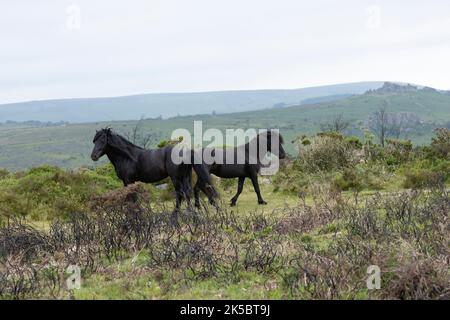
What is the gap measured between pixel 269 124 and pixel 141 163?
144m

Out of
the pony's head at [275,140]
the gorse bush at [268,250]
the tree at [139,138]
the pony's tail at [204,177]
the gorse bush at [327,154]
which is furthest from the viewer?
the tree at [139,138]

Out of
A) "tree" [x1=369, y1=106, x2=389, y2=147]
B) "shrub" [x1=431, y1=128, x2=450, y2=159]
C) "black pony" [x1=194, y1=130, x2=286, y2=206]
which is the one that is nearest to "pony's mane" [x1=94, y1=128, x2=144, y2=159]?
"black pony" [x1=194, y1=130, x2=286, y2=206]

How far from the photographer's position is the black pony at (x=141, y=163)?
14109 millimetres

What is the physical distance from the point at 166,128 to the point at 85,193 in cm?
13685

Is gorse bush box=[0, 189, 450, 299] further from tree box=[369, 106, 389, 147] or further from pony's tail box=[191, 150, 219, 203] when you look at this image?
tree box=[369, 106, 389, 147]

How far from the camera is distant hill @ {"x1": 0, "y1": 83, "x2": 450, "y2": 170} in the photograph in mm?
123250

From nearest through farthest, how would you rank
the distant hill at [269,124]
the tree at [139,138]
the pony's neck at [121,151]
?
the pony's neck at [121,151] → the tree at [139,138] → the distant hill at [269,124]

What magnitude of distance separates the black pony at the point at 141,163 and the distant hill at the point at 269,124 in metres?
99.0

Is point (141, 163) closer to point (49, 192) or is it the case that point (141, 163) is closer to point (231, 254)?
point (49, 192)

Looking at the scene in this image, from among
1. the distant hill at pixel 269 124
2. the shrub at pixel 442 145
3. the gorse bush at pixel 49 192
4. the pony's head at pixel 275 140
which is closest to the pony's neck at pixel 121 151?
the gorse bush at pixel 49 192

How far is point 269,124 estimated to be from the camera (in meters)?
157

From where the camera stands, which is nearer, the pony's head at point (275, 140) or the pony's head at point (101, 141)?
the pony's head at point (101, 141)

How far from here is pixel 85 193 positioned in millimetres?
17016

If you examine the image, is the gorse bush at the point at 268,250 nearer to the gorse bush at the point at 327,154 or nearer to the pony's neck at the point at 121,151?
the pony's neck at the point at 121,151
